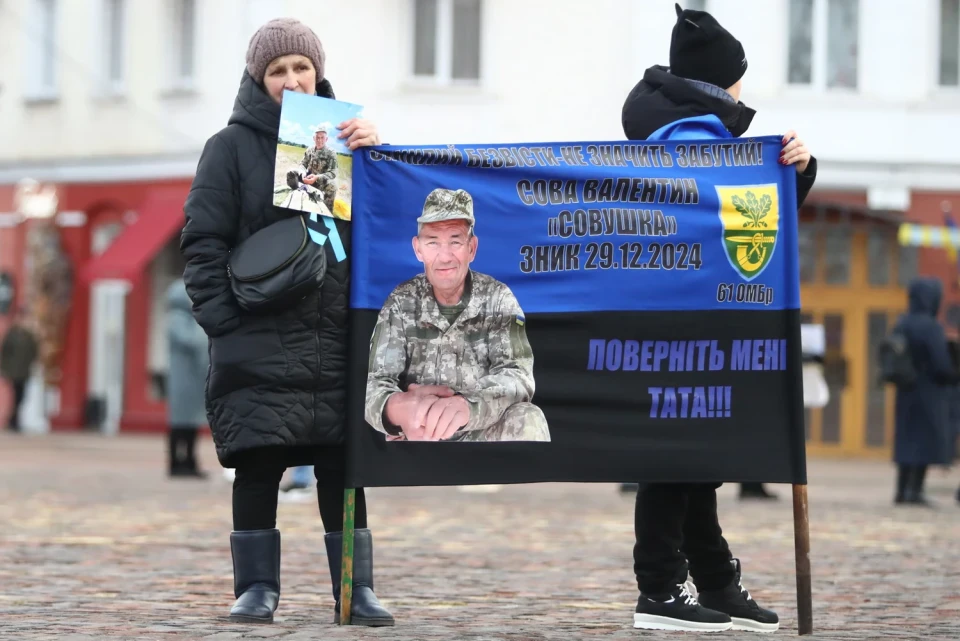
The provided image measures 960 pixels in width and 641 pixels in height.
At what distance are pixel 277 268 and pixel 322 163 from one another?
17.1 inches

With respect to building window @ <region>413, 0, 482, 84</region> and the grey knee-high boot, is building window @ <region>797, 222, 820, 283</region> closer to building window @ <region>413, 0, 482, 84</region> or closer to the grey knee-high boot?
building window @ <region>413, 0, 482, 84</region>

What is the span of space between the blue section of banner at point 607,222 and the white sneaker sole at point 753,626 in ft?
3.48

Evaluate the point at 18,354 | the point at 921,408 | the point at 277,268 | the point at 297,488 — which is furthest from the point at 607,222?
the point at 18,354

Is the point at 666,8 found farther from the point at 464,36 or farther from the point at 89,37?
the point at 89,37

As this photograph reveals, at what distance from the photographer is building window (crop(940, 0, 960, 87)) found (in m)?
30.0

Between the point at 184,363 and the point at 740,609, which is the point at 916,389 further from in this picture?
the point at 740,609

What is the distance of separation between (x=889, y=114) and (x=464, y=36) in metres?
6.39

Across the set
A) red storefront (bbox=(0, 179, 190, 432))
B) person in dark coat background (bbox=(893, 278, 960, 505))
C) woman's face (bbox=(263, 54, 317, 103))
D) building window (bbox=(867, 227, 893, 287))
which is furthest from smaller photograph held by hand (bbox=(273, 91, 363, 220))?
red storefront (bbox=(0, 179, 190, 432))

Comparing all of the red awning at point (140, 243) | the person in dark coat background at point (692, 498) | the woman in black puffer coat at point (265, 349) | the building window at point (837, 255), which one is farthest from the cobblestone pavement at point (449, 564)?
the red awning at point (140, 243)

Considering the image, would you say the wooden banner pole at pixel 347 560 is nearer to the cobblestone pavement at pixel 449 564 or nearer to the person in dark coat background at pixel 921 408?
the cobblestone pavement at pixel 449 564

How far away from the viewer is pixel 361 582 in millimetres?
6824

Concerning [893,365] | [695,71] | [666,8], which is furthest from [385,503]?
[666,8]

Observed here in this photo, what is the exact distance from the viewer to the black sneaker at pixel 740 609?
22.6ft

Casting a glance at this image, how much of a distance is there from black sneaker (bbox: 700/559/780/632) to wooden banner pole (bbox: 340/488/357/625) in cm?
121
